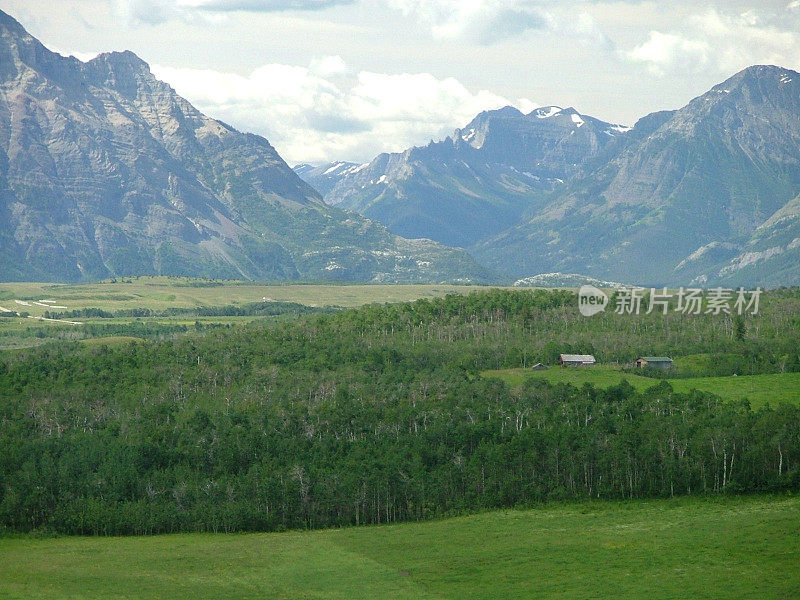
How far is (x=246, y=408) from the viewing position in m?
177

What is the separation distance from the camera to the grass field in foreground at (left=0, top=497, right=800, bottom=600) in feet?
312

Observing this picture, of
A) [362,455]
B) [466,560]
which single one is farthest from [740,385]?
[466,560]

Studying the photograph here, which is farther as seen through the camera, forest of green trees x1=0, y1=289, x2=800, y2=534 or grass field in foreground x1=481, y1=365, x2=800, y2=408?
grass field in foreground x1=481, y1=365, x2=800, y2=408

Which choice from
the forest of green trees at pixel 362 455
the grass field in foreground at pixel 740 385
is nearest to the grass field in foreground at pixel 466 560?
the forest of green trees at pixel 362 455

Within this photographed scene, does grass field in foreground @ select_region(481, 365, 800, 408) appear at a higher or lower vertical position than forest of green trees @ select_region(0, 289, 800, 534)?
higher

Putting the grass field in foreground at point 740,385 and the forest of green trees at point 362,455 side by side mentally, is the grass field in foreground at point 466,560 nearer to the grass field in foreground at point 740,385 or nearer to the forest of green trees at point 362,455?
the forest of green trees at point 362,455

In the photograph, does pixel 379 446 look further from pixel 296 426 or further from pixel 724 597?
pixel 724 597

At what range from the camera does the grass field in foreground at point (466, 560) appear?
95.1 m

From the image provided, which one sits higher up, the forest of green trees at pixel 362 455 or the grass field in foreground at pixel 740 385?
the grass field in foreground at pixel 740 385

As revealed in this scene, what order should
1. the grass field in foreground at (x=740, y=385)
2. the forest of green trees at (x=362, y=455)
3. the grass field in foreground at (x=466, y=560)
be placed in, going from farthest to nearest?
the grass field in foreground at (x=740, y=385)
the forest of green trees at (x=362, y=455)
the grass field in foreground at (x=466, y=560)

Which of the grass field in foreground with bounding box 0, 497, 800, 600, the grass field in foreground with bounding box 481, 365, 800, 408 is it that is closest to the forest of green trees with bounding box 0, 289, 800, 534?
the grass field in foreground with bounding box 0, 497, 800, 600

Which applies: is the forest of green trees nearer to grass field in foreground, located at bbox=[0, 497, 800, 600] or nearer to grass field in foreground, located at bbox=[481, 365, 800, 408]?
grass field in foreground, located at bbox=[0, 497, 800, 600]

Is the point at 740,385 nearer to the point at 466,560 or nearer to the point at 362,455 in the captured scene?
the point at 362,455

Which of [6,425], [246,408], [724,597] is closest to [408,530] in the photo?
[724,597]
